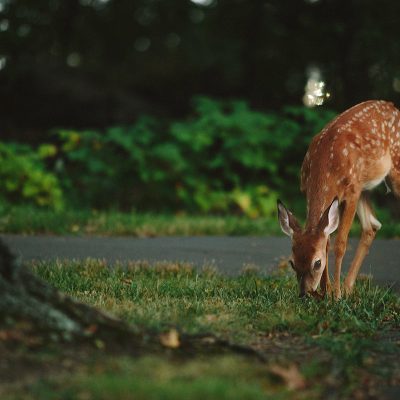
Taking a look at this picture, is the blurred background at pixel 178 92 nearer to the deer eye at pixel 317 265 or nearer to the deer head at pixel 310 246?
the deer head at pixel 310 246

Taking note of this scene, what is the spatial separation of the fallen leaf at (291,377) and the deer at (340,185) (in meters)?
1.87

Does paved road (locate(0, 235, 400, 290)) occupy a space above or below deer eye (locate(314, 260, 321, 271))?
below

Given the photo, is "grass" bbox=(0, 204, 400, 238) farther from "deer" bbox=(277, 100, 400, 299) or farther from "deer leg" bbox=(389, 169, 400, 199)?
"deer leg" bbox=(389, 169, 400, 199)

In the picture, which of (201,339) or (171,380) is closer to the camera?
(171,380)

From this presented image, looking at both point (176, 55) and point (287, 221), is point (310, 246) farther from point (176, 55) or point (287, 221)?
point (176, 55)

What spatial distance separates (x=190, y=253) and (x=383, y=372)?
4.19 metres

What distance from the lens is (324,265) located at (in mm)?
5902

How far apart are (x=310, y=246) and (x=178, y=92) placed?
43.4ft

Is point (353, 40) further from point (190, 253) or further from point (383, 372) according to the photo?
point (383, 372)

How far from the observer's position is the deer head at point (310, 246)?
18.8 feet

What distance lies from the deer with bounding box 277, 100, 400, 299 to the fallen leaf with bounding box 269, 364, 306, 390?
187cm

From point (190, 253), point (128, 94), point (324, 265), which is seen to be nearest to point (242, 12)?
point (128, 94)

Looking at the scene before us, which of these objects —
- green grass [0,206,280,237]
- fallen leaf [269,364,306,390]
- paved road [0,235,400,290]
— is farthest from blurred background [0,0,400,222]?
fallen leaf [269,364,306,390]

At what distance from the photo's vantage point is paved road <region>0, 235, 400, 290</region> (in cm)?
758
